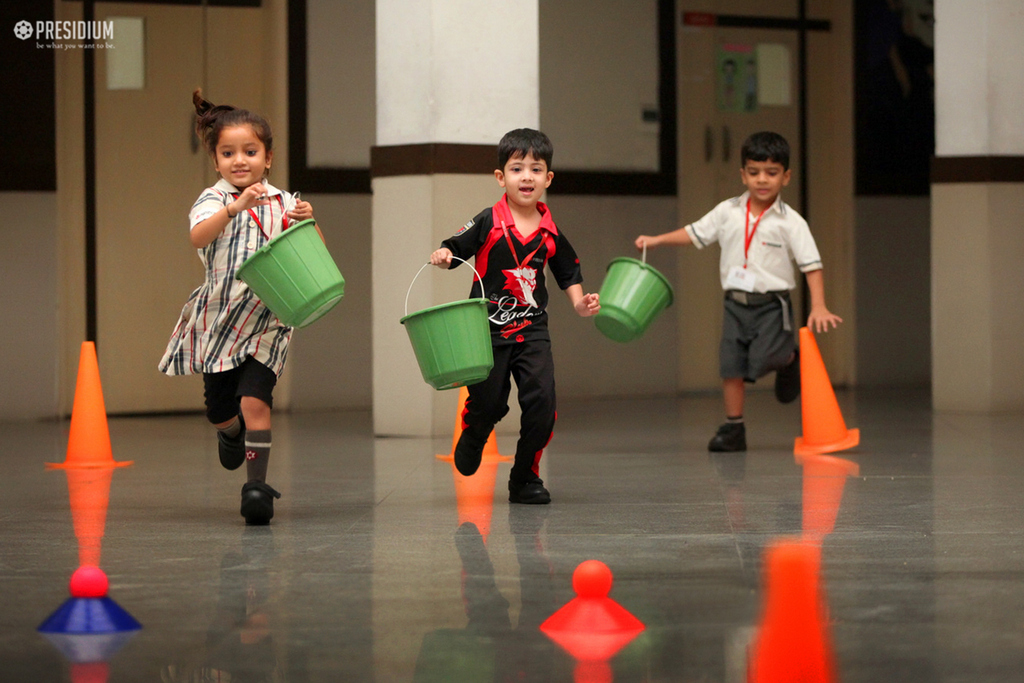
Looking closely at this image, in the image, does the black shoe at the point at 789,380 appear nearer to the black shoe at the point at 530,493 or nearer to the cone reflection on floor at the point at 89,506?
the black shoe at the point at 530,493

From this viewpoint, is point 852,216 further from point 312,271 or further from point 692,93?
point 312,271

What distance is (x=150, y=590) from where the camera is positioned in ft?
12.5

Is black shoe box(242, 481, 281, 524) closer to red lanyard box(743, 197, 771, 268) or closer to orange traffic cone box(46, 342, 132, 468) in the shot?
orange traffic cone box(46, 342, 132, 468)

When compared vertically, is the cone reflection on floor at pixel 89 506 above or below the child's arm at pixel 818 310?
below

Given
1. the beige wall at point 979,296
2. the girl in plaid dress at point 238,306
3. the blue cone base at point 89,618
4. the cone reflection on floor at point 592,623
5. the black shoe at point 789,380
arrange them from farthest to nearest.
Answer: the beige wall at point 979,296 < the black shoe at point 789,380 < the girl in plaid dress at point 238,306 < the blue cone base at point 89,618 < the cone reflection on floor at point 592,623

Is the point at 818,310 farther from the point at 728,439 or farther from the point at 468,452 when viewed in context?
the point at 468,452

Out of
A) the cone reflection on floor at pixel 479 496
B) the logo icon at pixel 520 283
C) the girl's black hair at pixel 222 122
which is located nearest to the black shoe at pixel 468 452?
the cone reflection on floor at pixel 479 496

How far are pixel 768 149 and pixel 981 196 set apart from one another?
281 centimetres

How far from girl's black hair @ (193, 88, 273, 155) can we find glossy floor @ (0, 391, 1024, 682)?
1.46m

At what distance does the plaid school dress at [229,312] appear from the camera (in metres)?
A: 5.05

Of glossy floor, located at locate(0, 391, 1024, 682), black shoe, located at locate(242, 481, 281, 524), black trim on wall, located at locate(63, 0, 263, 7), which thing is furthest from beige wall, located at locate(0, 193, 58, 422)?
black shoe, located at locate(242, 481, 281, 524)

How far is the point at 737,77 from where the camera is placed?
1155cm

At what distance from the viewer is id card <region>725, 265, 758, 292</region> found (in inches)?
292

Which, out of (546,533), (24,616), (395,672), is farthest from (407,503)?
(395,672)
